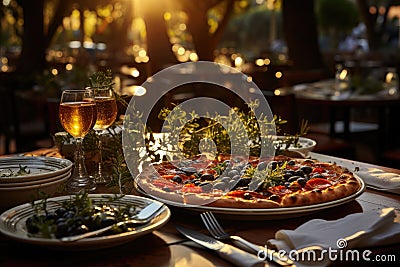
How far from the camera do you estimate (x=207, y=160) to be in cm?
201

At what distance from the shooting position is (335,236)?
1417 millimetres

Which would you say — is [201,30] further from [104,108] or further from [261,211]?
[261,211]

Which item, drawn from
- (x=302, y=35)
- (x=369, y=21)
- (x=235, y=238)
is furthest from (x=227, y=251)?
(x=369, y=21)

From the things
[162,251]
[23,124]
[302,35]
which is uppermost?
[302,35]

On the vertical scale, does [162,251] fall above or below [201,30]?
below

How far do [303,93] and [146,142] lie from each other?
3.69 metres

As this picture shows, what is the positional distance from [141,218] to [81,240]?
178mm

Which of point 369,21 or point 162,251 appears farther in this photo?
point 369,21

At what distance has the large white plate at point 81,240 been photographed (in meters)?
1.31

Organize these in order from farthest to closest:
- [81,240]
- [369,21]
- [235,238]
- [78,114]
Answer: [369,21]
[78,114]
[235,238]
[81,240]

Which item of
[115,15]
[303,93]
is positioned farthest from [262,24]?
[303,93]

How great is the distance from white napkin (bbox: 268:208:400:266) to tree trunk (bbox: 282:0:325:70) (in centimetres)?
741

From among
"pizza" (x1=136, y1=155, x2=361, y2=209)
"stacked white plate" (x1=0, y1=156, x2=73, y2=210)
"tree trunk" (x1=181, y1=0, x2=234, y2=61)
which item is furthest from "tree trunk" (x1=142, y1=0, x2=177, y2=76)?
"stacked white plate" (x1=0, y1=156, x2=73, y2=210)

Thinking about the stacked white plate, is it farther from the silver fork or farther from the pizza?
the silver fork
